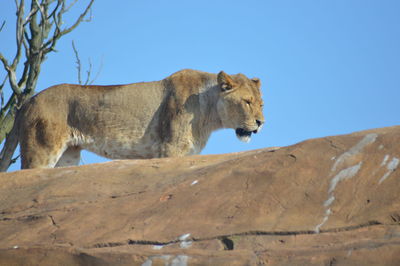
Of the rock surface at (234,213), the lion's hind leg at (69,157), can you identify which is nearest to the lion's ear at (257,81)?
the lion's hind leg at (69,157)

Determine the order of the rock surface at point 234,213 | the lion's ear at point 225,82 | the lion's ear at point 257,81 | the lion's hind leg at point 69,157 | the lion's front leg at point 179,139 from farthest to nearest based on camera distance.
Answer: the lion's ear at point 257,81, the lion's hind leg at point 69,157, the lion's ear at point 225,82, the lion's front leg at point 179,139, the rock surface at point 234,213

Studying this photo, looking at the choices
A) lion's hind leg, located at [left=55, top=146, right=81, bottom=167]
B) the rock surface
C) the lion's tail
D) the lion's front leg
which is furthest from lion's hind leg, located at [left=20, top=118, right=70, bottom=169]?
the rock surface

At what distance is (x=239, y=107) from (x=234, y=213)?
5.25m

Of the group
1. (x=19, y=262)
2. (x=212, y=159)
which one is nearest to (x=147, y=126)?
(x=212, y=159)

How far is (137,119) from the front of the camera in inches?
432

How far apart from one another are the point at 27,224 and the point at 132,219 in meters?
1.09

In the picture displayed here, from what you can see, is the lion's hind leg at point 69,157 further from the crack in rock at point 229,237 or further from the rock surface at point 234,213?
the crack in rock at point 229,237

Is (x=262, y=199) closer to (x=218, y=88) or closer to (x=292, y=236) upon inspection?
(x=292, y=236)

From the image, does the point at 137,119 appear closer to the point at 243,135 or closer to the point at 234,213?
the point at 243,135

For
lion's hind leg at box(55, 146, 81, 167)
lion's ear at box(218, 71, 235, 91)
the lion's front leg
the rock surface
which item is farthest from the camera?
lion's hind leg at box(55, 146, 81, 167)

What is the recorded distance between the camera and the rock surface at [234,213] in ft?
16.5

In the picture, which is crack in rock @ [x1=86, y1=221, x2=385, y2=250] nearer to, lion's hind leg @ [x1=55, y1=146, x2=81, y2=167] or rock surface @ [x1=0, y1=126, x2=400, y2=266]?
rock surface @ [x1=0, y1=126, x2=400, y2=266]

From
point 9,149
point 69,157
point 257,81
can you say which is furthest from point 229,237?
point 9,149

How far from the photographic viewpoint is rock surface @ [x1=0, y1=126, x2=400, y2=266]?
504 cm
